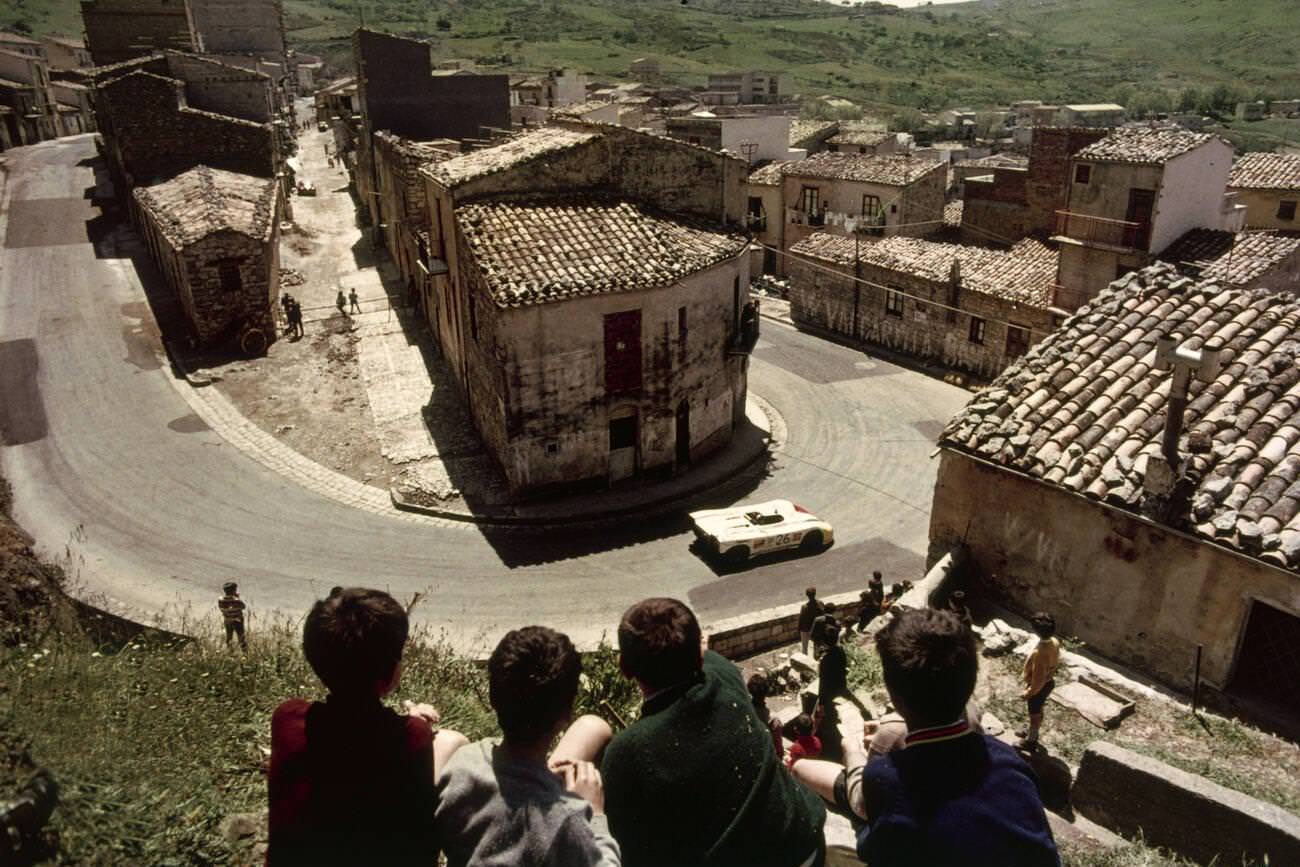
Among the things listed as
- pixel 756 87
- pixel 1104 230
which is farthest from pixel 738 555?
pixel 756 87

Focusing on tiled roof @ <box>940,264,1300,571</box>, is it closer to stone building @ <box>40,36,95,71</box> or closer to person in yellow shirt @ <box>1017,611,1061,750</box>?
person in yellow shirt @ <box>1017,611,1061,750</box>

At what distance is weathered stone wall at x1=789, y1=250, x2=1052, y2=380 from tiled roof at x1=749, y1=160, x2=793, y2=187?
8.44 metres

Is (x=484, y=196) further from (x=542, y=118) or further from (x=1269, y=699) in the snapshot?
(x=542, y=118)

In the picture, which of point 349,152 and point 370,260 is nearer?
point 370,260

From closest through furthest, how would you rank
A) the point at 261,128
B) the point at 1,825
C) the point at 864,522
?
the point at 1,825 < the point at 864,522 < the point at 261,128

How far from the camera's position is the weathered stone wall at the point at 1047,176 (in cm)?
3472

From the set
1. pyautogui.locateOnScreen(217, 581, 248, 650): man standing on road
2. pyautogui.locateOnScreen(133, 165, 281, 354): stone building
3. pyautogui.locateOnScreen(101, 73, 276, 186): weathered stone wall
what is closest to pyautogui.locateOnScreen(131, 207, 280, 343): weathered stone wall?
pyautogui.locateOnScreen(133, 165, 281, 354): stone building

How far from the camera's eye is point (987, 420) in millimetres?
12453

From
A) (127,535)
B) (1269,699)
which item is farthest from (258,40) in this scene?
(1269,699)

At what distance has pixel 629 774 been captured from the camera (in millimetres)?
4250

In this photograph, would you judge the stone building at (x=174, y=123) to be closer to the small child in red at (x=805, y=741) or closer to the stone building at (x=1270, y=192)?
the small child in red at (x=805, y=741)

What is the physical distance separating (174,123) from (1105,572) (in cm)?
3781

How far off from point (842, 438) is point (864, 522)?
5422 mm

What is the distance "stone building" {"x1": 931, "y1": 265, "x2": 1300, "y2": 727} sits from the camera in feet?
32.2
